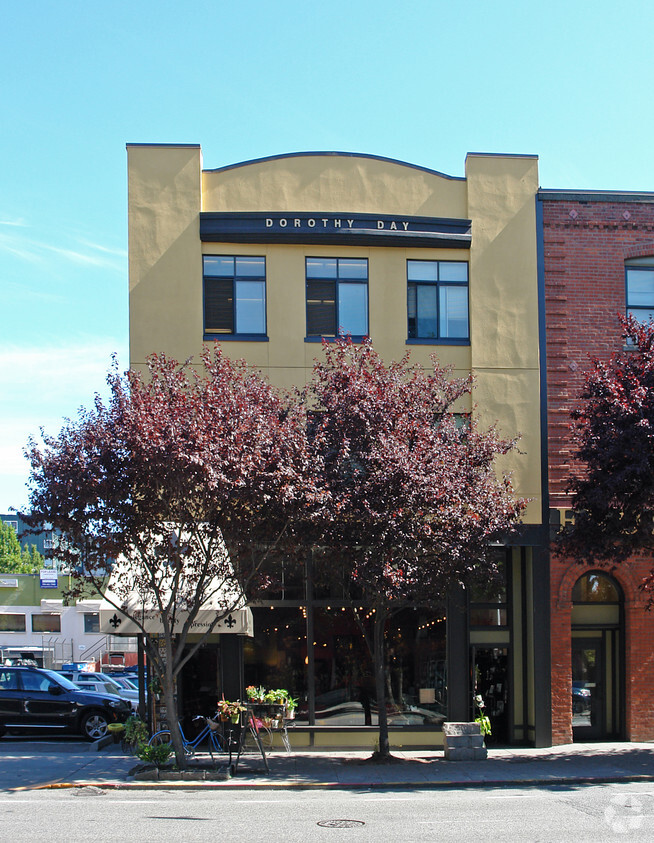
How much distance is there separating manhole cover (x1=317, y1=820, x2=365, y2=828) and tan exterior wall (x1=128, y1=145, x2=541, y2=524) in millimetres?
8739

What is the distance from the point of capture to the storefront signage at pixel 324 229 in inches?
763

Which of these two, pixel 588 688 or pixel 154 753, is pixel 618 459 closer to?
pixel 588 688

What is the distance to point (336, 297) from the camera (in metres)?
19.7

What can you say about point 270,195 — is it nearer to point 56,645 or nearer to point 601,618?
point 601,618

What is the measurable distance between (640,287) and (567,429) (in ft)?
11.9

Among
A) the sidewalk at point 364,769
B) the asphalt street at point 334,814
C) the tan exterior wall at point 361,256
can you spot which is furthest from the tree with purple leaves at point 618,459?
the asphalt street at point 334,814

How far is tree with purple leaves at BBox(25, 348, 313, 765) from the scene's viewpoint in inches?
551

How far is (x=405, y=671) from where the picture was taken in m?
18.8

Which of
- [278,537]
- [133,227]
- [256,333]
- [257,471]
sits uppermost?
[133,227]

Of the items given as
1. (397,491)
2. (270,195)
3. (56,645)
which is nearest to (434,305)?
(270,195)

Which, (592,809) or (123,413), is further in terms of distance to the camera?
(123,413)

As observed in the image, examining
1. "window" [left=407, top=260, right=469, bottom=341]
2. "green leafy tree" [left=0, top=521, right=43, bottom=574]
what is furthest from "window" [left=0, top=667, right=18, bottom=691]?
"green leafy tree" [left=0, top=521, right=43, bottom=574]

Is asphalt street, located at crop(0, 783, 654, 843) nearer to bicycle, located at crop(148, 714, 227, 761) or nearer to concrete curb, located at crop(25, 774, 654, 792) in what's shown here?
concrete curb, located at crop(25, 774, 654, 792)

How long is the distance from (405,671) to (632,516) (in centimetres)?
576
